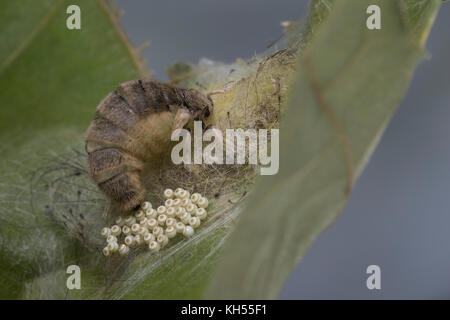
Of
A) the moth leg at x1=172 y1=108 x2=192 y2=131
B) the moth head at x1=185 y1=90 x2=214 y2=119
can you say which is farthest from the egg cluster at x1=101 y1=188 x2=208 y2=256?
the moth head at x1=185 y1=90 x2=214 y2=119

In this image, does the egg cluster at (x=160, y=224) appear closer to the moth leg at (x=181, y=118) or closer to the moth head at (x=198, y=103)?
the moth leg at (x=181, y=118)

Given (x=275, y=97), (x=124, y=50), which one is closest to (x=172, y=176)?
(x=275, y=97)

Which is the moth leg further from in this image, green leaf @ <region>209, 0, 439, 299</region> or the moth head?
green leaf @ <region>209, 0, 439, 299</region>

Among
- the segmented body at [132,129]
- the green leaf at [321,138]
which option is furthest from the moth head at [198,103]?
the green leaf at [321,138]

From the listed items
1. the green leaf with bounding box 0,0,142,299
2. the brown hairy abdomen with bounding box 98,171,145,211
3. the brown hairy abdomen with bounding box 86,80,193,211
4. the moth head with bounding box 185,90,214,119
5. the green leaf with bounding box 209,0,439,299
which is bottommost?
the green leaf with bounding box 209,0,439,299

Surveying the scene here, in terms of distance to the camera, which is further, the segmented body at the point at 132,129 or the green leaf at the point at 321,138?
the segmented body at the point at 132,129

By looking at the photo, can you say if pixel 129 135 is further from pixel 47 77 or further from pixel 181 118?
pixel 47 77

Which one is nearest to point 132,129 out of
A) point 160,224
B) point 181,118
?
point 181,118
